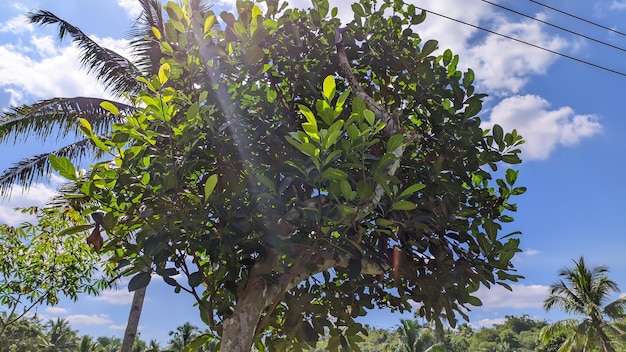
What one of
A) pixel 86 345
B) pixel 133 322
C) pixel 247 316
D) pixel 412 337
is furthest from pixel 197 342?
pixel 86 345

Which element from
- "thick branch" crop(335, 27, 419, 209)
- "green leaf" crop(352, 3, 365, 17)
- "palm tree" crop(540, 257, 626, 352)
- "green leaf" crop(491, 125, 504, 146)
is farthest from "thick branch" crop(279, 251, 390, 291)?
"palm tree" crop(540, 257, 626, 352)

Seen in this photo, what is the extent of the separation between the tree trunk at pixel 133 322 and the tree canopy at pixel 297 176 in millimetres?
6055

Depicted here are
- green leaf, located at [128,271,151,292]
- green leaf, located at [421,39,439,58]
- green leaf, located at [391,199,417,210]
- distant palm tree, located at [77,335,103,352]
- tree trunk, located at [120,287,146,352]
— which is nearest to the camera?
green leaf, located at [391,199,417,210]

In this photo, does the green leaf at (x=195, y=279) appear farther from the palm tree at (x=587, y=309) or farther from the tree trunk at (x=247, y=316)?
the palm tree at (x=587, y=309)

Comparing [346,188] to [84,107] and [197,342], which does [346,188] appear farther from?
[84,107]

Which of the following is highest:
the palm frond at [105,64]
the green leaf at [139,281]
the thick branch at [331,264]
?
the palm frond at [105,64]

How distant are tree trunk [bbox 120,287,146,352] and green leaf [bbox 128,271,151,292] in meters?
6.54

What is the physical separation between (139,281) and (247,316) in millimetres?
619

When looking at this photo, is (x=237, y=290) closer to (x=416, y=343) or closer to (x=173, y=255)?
(x=173, y=255)

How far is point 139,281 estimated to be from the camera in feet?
7.29

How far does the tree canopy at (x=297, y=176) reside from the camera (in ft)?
7.14

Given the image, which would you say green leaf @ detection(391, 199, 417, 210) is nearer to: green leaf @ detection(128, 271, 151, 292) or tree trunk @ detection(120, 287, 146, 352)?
green leaf @ detection(128, 271, 151, 292)

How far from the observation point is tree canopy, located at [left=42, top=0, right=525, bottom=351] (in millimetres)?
2178

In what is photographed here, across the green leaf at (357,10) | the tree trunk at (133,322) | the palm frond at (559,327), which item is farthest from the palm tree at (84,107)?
the palm frond at (559,327)
